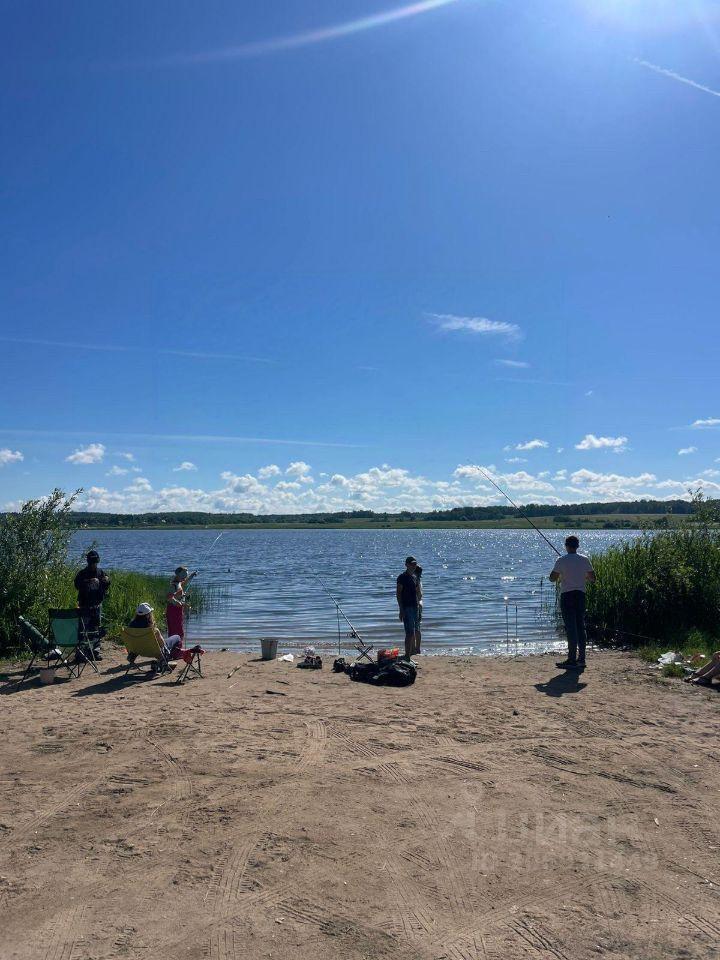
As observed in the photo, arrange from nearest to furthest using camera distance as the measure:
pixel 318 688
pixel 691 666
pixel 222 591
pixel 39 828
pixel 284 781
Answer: pixel 39 828 < pixel 284 781 < pixel 318 688 < pixel 691 666 < pixel 222 591

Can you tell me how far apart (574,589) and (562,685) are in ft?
5.23

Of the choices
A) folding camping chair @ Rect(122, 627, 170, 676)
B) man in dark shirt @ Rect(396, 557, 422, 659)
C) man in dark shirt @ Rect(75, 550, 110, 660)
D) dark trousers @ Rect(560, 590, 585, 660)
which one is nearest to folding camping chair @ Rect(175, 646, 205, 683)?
folding camping chair @ Rect(122, 627, 170, 676)

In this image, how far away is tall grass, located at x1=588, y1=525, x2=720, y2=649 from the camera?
13445 millimetres

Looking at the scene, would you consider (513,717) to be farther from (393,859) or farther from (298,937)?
(298,937)

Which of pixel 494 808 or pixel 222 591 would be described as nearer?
pixel 494 808

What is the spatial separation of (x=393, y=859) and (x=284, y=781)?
154 centimetres

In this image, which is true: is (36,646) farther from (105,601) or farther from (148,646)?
(105,601)

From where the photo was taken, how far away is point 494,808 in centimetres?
532

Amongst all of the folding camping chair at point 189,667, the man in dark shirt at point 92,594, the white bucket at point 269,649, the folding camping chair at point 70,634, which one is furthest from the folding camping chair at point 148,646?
the white bucket at point 269,649

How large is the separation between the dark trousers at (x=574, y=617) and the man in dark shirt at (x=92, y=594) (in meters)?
7.53

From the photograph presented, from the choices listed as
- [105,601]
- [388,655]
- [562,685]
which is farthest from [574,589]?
[105,601]

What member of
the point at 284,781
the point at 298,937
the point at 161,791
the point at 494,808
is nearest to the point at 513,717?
the point at 494,808

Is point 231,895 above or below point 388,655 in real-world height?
below

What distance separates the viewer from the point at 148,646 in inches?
399
